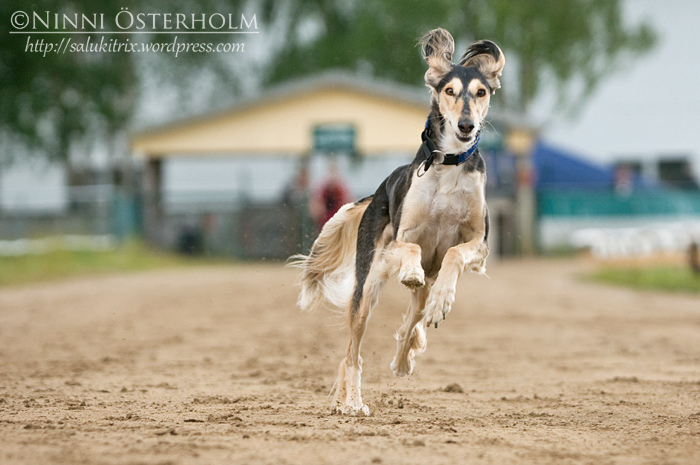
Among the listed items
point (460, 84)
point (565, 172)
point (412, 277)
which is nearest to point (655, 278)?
point (565, 172)

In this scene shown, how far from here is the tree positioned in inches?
1089

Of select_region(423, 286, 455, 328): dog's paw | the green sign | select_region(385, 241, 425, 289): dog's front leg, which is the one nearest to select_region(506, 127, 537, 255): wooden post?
the green sign

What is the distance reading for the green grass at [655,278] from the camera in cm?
1210

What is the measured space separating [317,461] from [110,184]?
25.1m

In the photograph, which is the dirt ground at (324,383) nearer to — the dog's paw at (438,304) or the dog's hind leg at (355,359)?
the dog's hind leg at (355,359)

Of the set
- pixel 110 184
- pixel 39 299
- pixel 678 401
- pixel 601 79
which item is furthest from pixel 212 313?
pixel 601 79

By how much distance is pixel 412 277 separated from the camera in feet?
13.7

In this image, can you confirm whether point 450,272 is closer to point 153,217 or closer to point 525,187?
point 153,217

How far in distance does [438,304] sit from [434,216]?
0.55 metres

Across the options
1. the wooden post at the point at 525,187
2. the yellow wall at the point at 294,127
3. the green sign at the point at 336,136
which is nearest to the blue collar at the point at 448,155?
the green sign at the point at 336,136

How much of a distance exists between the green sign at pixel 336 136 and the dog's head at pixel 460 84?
13807 mm

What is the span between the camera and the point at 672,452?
3.38 meters

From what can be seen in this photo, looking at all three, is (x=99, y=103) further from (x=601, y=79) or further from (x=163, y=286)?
(x=601, y=79)

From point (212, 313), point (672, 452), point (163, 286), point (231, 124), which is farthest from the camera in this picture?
point (231, 124)
